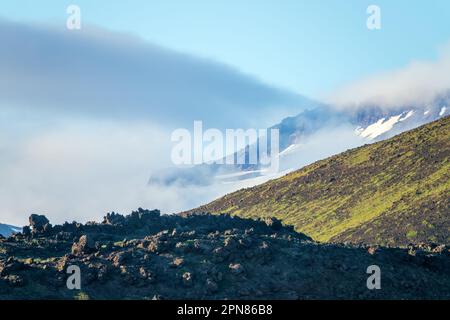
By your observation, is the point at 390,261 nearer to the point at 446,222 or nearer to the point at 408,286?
the point at 408,286

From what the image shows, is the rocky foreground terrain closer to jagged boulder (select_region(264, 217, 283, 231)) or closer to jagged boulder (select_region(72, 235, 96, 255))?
jagged boulder (select_region(72, 235, 96, 255))

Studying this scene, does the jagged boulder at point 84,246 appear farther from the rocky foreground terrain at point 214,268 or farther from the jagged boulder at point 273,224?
the jagged boulder at point 273,224

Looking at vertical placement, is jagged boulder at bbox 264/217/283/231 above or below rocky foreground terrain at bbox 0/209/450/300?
above

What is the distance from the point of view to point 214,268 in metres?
98.6

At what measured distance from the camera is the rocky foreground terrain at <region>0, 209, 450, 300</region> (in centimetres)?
9569

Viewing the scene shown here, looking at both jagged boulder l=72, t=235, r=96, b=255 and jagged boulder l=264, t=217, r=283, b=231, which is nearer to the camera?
jagged boulder l=72, t=235, r=96, b=255

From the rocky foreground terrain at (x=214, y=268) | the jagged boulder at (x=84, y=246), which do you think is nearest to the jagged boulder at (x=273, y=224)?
the rocky foreground terrain at (x=214, y=268)

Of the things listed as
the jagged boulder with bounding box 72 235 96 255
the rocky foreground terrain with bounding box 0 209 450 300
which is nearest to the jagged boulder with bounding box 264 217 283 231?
the rocky foreground terrain with bounding box 0 209 450 300

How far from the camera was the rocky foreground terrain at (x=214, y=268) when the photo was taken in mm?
95688

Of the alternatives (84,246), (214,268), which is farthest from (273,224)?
(84,246)

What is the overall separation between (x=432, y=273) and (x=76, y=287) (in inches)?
1644
